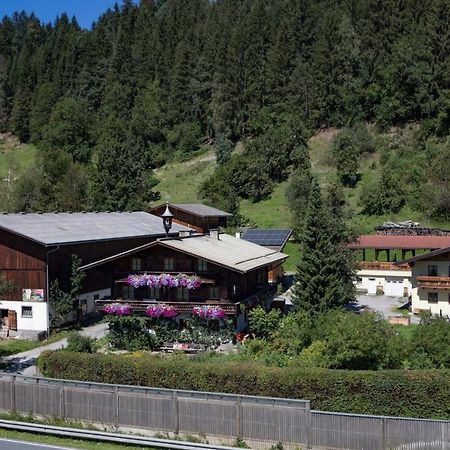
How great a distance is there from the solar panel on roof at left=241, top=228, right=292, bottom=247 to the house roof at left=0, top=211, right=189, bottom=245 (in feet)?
26.2

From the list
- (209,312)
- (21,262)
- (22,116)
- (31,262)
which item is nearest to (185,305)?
(209,312)

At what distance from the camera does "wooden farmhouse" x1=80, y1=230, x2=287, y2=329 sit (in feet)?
112

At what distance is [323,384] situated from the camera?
2052cm

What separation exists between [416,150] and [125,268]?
5823 cm

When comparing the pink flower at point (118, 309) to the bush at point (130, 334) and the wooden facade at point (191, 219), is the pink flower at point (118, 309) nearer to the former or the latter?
the bush at point (130, 334)

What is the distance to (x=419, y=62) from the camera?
85.8 m

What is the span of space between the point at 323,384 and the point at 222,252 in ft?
56.7

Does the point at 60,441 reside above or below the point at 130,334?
below

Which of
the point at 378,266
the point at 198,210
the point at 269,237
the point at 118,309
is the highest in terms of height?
the point at 198,210

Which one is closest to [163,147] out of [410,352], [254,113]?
[254,113]

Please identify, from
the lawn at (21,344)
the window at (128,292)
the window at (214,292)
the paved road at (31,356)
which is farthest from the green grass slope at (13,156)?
the window at (214,292)

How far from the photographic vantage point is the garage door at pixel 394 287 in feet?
173

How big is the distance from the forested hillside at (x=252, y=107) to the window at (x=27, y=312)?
31.0 meters

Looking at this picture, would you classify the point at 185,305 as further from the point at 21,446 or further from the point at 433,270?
the point at 433,270
